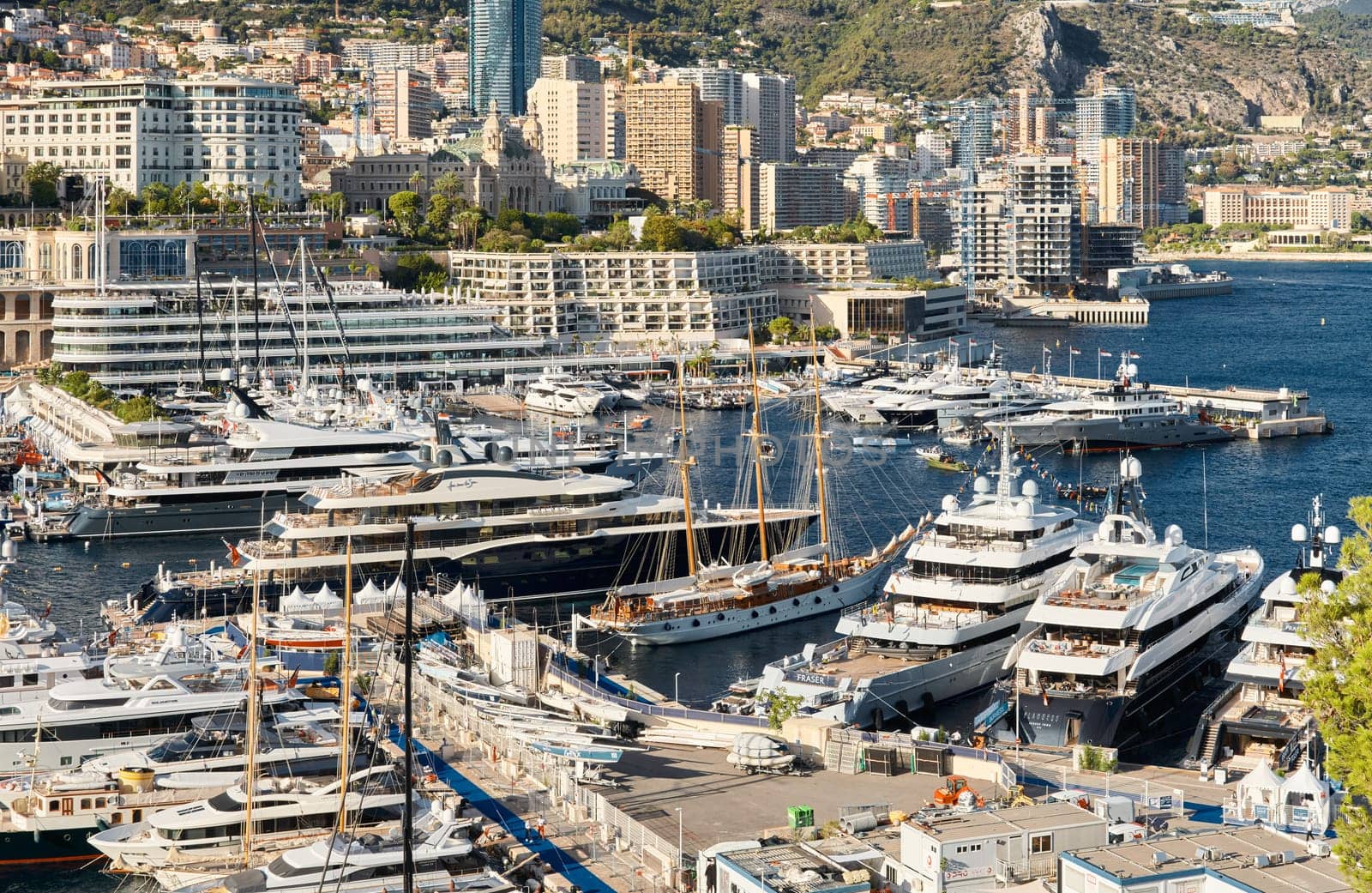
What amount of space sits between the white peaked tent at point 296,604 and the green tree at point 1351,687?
20.5 meters

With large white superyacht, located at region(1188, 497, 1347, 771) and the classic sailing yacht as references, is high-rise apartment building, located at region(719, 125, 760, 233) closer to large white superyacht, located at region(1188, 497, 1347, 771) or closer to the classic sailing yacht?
the classic sailing yacht

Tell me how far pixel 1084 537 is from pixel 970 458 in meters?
26.4

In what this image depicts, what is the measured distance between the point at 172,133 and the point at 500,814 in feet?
254

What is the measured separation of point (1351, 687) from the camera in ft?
61.2

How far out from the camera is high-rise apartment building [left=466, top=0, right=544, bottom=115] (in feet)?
594

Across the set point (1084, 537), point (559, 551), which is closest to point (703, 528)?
point (559, 551)

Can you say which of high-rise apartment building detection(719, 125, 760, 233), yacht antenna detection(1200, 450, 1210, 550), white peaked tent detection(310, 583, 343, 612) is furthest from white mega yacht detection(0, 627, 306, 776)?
high-rise apartment building detection(719, 125, 760, 233)

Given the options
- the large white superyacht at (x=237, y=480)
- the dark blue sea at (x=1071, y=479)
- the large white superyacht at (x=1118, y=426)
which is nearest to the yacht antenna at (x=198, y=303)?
the dark blue sea at (x=1071, y=479)

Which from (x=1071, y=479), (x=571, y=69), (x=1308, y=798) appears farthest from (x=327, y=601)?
(x=571, y=69)

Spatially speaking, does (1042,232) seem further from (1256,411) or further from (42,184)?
(42,184)

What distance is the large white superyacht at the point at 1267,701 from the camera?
89.0 ft

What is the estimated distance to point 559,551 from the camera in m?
40.3

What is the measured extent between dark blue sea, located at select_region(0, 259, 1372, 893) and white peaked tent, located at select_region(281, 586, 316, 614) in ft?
13.3

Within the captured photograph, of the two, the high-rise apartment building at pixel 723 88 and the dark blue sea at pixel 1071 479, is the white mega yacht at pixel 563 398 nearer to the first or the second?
the dark blue sea at pixel 1071 479
